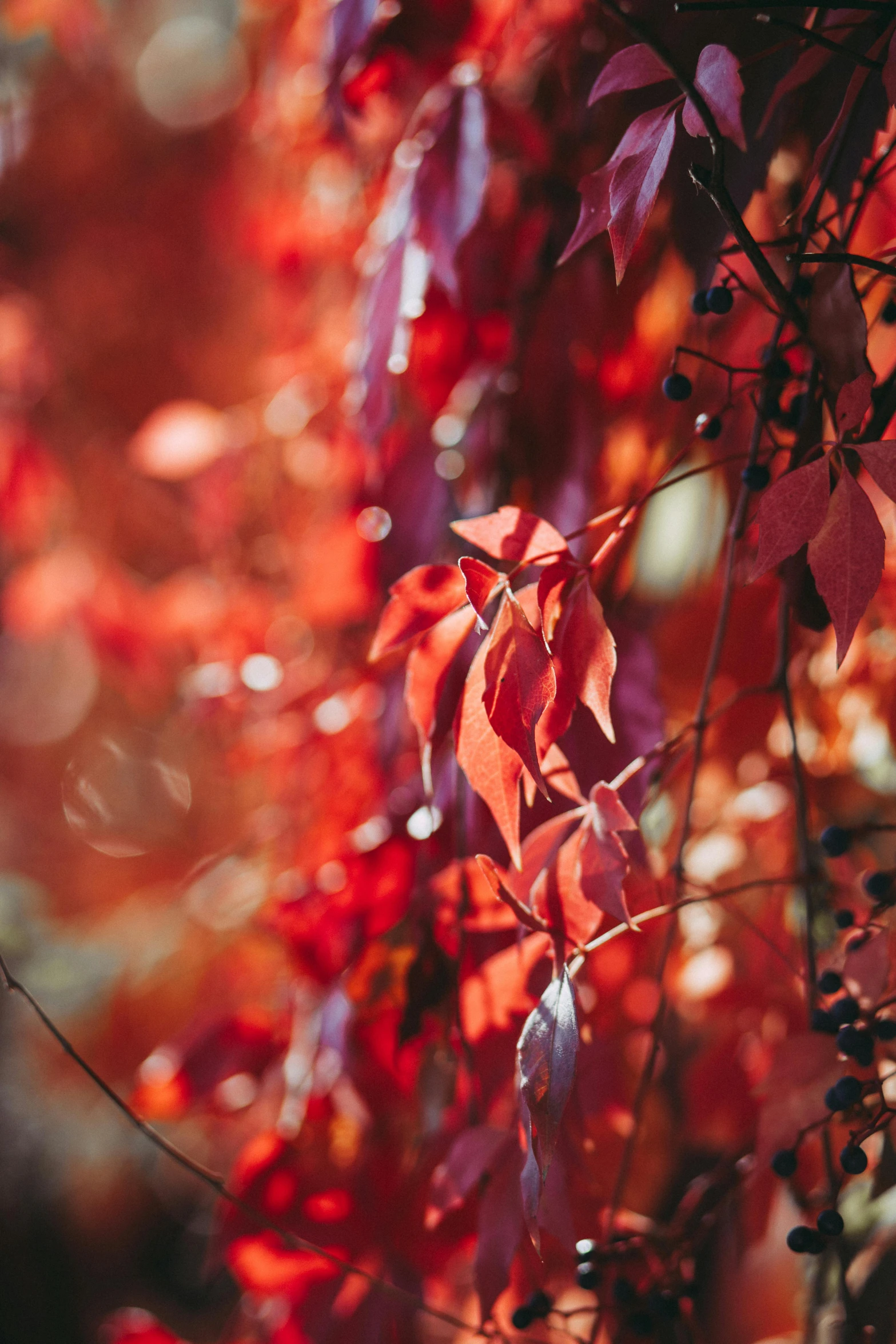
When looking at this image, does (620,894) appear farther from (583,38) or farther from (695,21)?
(583,38)

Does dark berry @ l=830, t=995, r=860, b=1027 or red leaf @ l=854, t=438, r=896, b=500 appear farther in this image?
dark berry @ l=830, t=995, r=860, b=1027

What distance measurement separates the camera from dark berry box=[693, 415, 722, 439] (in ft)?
1.16

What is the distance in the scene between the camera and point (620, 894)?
0.33m

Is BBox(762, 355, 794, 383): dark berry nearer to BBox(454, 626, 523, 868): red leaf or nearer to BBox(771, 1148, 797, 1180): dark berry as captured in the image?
BBox(454, 626, 523, 868): red leaf

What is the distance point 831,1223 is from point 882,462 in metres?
0.30

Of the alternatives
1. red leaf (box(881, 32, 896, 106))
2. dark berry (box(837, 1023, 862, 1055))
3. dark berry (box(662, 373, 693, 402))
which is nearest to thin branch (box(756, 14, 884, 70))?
red leaf (box(881, 32, 896, 106))

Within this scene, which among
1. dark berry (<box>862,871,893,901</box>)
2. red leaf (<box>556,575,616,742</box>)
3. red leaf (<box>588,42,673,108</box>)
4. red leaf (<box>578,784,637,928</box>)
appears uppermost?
red leaf (<box>588,42,673,108</box>)

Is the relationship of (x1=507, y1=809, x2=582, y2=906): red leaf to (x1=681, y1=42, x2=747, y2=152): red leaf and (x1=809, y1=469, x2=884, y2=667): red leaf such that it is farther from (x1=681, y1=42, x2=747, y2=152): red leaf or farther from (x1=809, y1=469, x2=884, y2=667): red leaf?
(x1=681, y1=42, x2=747, y2=152): red leaf

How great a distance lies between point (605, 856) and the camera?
0.34 m

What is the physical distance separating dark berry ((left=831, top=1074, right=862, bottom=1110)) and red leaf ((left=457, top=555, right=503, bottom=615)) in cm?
24

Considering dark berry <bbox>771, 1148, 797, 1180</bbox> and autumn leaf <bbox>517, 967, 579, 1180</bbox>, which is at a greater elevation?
autumn leaf <bbox>517, 967, 579, 1180</bbox>

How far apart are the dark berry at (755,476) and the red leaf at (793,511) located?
0.07m

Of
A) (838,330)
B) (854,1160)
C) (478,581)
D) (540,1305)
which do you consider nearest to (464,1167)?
(540,1305)

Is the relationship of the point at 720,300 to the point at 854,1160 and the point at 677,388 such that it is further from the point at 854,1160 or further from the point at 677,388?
the point at 854,1160
